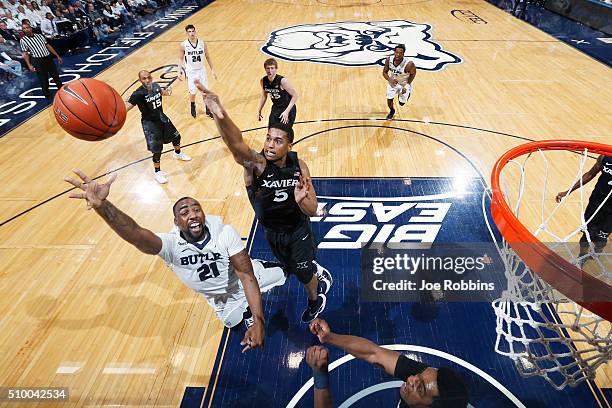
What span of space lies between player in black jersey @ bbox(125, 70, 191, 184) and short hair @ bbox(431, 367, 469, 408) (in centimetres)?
490

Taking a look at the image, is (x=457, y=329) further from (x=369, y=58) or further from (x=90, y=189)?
(x=369, y=58)

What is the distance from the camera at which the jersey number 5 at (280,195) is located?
3.25 m

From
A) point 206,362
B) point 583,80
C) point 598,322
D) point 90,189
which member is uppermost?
point 90,189

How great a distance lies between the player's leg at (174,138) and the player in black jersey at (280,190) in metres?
3.31

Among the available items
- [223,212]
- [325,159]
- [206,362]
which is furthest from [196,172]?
[206,362]

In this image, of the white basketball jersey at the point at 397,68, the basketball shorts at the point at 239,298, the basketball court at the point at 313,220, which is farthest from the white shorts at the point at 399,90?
the basketball shorts at the point at 239,298

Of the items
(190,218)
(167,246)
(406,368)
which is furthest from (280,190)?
(406,368)

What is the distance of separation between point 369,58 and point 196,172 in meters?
7.39

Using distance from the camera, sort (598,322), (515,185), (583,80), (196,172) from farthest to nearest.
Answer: (583,80) < (196,172) < (515,185) < (598,322)

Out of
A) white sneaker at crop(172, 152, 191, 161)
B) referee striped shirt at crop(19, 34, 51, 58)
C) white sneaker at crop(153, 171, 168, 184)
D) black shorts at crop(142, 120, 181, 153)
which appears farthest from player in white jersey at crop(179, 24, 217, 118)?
referee striped shirt at crop(19, 34, 51, 58)

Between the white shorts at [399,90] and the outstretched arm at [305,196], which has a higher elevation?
the outstretched arm at [305,196]

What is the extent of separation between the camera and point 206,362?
362cm

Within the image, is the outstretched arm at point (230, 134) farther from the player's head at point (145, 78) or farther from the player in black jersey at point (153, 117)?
the player's head at point (145, 78)

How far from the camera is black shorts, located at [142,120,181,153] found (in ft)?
19.0
